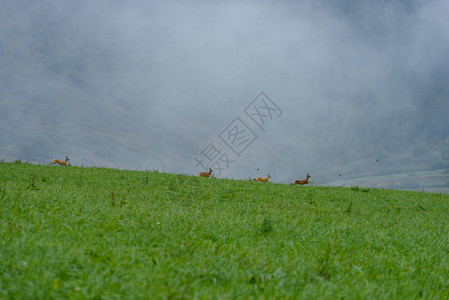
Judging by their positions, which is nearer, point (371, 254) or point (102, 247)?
point (102, 247)

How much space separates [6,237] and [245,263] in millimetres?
3475

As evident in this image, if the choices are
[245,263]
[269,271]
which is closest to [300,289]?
[269,271]

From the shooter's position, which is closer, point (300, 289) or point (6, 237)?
point (300, 289)

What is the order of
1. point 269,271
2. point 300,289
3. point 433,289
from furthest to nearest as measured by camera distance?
1. point 433,289
2. point 269,271
3. point 300,289

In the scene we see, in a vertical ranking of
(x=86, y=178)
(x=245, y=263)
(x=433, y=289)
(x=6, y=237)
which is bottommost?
(x=433, y=289)

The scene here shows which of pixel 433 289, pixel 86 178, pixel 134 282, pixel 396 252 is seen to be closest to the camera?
pixel 134 282

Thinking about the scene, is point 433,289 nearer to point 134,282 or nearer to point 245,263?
point 245,263

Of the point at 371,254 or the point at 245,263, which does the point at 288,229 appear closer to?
the point at 371,254

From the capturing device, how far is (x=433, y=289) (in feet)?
17.4

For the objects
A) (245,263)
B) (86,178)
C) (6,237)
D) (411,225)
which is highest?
(86,178)

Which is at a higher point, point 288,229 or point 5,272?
point 288,229

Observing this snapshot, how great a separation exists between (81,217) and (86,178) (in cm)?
896

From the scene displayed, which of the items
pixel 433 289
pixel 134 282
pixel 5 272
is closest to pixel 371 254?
pixel 433 289

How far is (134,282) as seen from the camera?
3.96 metres
